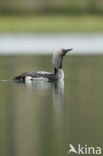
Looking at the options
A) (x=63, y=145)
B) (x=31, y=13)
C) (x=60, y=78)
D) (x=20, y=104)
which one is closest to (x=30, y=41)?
(x=31, y=13)

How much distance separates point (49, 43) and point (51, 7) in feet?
28.7

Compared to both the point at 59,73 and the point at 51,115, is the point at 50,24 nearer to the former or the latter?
the point at 59,73

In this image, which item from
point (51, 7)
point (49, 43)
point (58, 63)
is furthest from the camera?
point (51, 7)

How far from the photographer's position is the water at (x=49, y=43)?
2847 cm

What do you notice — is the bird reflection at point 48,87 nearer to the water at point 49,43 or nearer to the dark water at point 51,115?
the dark water at point 51,115

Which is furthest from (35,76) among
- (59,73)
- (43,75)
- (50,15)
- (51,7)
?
(51,7)

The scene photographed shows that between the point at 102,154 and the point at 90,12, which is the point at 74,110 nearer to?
the point at 102,154

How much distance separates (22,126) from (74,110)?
4.63 feet

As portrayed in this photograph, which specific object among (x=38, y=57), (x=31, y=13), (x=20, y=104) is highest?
(x=31, y=13)

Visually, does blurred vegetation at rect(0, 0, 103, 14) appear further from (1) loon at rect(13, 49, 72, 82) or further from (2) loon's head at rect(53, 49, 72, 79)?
(1) loon at rect(13, 49, 72, 82)

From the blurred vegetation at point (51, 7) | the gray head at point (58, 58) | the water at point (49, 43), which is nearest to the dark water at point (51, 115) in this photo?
the gray head at point (58, 58)

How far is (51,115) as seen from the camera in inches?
518

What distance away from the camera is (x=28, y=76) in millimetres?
17016

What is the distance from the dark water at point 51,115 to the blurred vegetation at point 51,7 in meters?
21.3
